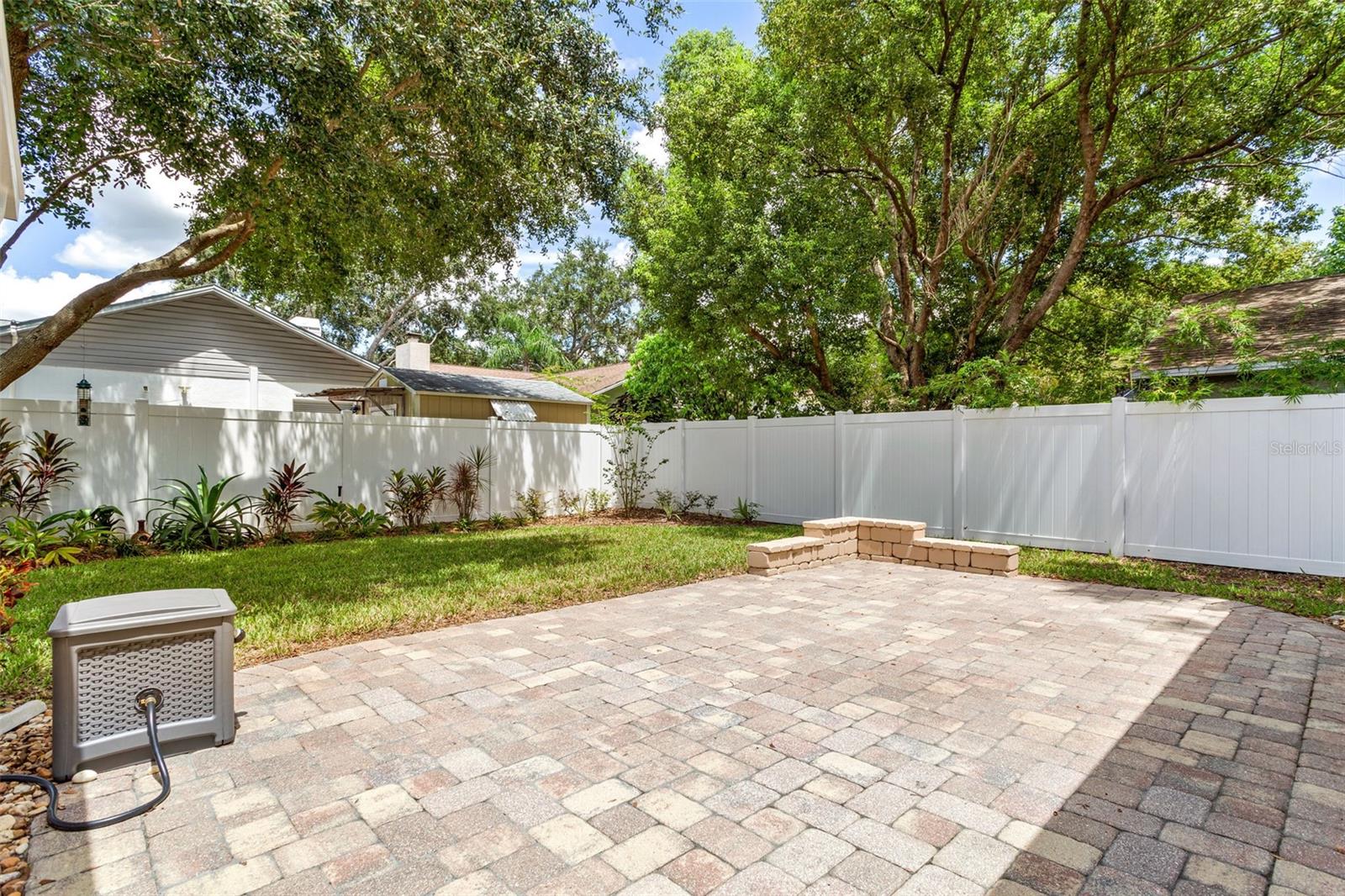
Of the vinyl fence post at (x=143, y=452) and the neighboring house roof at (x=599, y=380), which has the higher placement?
the neighboring house roof at (x=599, y=380)

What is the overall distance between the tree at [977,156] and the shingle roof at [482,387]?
486 centimetres

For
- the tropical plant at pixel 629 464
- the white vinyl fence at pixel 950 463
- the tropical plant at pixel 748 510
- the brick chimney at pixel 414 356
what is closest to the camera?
the white vinyl fence at pixel 950 463

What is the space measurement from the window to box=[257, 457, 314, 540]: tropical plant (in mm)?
6027

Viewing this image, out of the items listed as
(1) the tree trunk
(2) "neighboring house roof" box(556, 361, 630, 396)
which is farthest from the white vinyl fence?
(2) "neighboring house roof" box(556, 361, 630, 396)

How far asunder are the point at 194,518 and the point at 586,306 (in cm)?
2598

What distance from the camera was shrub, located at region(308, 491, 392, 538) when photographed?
9.09m

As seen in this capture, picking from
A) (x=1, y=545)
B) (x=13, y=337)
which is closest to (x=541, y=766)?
(x=1, y=545)

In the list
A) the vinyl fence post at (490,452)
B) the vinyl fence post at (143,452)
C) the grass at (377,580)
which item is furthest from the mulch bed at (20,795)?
the vinyl fence post at (490,452)

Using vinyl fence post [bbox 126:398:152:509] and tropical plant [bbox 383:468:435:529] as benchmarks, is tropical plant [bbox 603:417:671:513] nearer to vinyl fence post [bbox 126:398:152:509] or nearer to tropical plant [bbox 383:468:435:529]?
tropical plant [bbox 383:468:435:529]

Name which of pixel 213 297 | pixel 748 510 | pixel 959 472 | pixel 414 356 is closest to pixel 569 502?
pixel 748 510

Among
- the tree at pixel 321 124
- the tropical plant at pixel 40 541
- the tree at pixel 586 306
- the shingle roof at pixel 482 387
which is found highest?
→ the tree at pixel 586 306

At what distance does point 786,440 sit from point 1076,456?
4.02 metres

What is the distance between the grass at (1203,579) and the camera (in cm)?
528

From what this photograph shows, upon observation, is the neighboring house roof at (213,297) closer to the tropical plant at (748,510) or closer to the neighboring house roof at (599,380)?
the neighboring house roof at (599,380)
